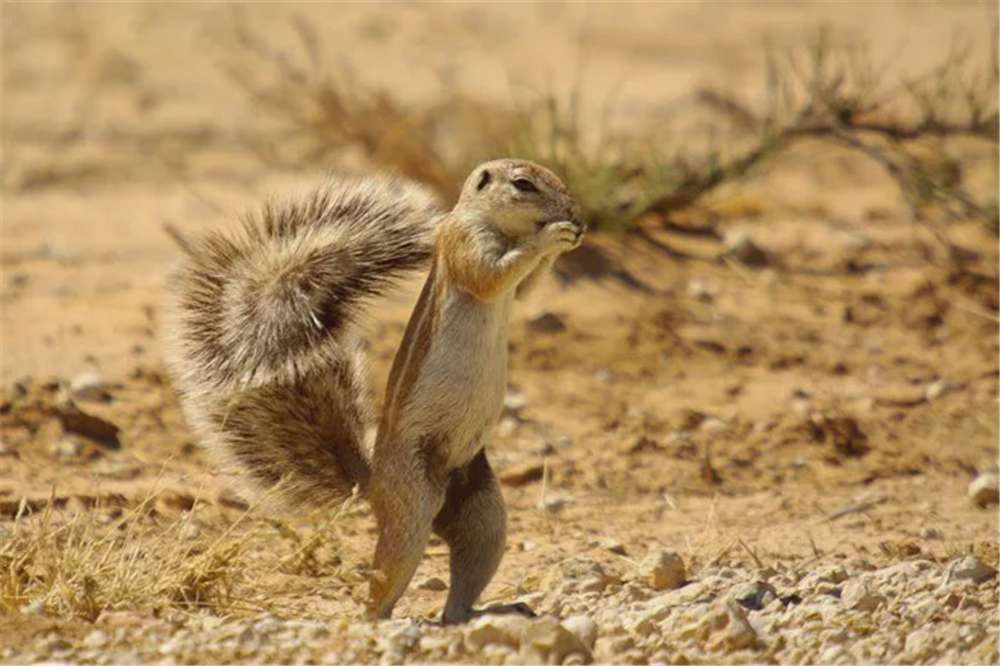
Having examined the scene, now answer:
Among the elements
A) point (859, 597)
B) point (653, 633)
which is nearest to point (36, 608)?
point (653, 633)

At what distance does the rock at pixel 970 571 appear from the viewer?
16.4 feet

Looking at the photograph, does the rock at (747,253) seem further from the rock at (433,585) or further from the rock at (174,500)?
the rock at (433,585)

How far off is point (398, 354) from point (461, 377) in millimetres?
284

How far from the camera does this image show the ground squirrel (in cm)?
499

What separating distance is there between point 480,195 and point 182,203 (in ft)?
21.5

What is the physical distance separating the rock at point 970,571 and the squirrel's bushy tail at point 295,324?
5.45 ft

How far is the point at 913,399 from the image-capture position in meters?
7.73

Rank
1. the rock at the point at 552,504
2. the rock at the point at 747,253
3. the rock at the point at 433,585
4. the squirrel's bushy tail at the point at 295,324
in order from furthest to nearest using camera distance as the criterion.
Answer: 1. the rock at the point at 747,253
2. the rock at the point at 552,504
3. the rock at the point at 433,585
4. the squirrel's bushy tail at the point at 295,324

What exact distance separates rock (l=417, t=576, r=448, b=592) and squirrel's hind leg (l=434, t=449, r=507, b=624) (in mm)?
424

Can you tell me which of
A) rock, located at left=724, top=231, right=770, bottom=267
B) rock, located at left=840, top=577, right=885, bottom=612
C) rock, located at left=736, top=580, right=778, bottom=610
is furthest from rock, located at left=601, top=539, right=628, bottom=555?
rock, located at left=724, top=231, right=770, bottom=267

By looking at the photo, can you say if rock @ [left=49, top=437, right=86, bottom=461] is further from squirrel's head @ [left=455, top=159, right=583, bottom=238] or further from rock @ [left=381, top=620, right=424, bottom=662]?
rock @ [left=381, top=620, right=424, bottom=662]

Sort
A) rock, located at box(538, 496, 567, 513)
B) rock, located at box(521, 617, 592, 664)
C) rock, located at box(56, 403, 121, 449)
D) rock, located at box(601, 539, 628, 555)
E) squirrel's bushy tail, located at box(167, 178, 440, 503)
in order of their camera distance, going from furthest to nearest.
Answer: rock, located at box(56, 403, 121, 449) < rock, located at box(538, 496, 567, 513) < rock, located at box(601, 539, 628, 555) < squirrel's bushy tail, located at box(167, 178, 440, 503) < rock, located at box(521, 617, 592, 664)

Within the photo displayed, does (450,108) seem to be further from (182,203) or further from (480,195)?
(480,195)

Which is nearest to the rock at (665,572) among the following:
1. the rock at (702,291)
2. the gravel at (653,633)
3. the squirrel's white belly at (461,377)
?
the gravel at (653,633)
